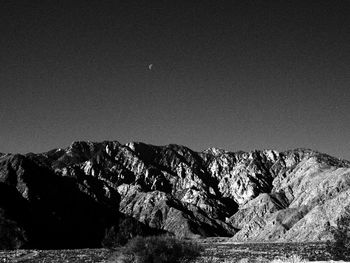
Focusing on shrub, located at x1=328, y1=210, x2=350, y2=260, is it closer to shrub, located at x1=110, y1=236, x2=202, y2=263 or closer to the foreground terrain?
shrub, located at x1=110, y1=236, x2=202, y2=263

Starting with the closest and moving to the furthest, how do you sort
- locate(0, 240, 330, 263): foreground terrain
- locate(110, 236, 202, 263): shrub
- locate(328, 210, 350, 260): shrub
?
locate(328, 210, 350, 260): shrub
locate(110, 236, 202, 263): shrub
locate(0, 240, 330, 263): foreground terrain

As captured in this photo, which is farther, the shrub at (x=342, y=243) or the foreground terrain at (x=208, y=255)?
the foreground terrain at (x=208, y=255)

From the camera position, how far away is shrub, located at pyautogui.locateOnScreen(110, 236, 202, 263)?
176ft

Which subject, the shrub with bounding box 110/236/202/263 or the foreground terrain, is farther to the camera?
the foreground terrain

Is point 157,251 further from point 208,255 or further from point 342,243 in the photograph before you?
point 208,255

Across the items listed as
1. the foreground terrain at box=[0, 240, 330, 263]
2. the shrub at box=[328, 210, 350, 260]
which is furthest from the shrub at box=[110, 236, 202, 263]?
the shrub at box=[328, 210, 350, 260]

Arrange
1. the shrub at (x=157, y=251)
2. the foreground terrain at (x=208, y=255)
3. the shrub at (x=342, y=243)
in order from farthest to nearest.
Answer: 1. the foreground terrain at (x=208, y=255)
2. the shrub at (x=157, y=251)
3. the shrub at (x=342, y=243)

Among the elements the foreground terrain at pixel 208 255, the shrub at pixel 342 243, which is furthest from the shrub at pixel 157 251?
the shrub at pixel 342 243

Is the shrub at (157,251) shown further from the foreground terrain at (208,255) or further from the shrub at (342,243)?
the shrub at (342,243)

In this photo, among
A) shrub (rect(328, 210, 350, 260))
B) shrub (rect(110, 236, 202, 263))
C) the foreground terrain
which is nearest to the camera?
shrub (rect(328, 210, 350, 260))

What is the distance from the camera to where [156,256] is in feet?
176

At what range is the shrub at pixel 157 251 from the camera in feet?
176

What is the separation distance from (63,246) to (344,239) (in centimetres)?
15927

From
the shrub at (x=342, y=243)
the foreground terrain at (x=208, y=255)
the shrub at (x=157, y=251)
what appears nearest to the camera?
the shrub at (x=342, y=243)
